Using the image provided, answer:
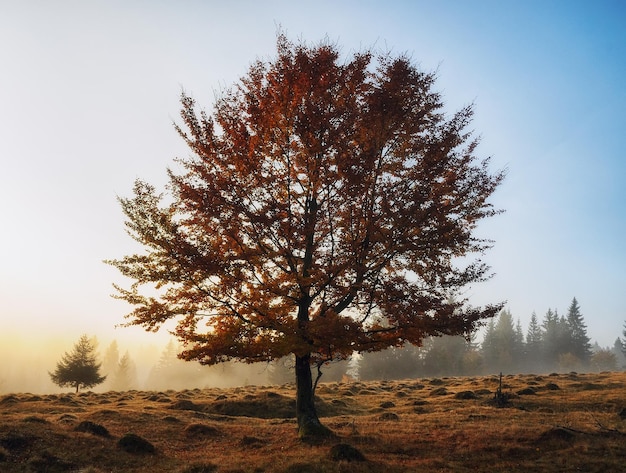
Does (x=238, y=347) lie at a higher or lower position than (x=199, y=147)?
lower

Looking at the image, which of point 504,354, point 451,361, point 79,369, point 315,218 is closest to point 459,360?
point 451,361

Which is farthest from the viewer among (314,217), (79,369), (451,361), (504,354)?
(504,354)

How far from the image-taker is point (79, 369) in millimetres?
52875

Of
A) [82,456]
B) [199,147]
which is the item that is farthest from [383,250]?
[82,456]

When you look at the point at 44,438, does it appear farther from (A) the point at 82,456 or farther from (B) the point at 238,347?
(B) the point at 238,347

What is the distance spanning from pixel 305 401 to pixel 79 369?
1968 inches

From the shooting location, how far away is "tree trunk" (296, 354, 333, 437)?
1505cm

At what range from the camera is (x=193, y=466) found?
1202 centimetres

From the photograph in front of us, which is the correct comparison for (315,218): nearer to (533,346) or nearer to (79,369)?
(79,369)

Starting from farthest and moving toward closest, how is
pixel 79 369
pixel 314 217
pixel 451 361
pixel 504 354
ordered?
pixel 504 354, pixel 451 361, pixel 79 369, pixel 314 217

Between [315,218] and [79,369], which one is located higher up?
[315,218]

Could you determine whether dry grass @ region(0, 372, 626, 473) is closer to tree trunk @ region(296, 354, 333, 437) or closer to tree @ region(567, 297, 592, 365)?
tree trunk @ region(296, 354, 333, 437)

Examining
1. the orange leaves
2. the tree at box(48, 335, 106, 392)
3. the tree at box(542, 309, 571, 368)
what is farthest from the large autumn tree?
the tree at box(542, 309, 571, 368)

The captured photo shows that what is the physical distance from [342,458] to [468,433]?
698cm
